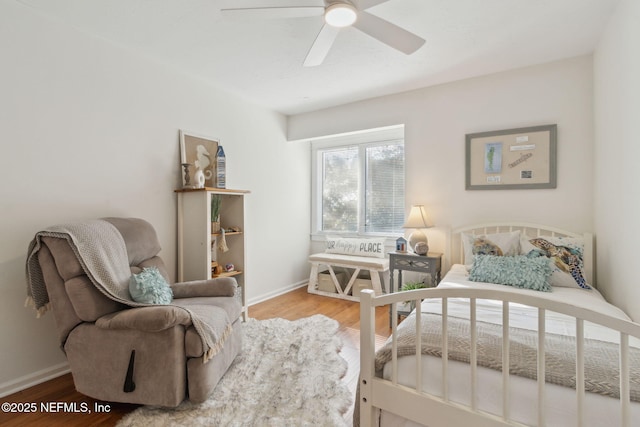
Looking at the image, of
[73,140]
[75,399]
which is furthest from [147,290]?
[73,140]

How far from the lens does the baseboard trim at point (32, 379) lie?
1.97m

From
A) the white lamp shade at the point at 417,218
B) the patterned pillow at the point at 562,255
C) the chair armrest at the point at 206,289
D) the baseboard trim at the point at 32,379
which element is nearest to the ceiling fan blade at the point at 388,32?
the white lamp shade at the point at 417,218

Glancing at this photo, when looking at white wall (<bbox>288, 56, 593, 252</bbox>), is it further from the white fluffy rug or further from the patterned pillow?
the white fluffy rug

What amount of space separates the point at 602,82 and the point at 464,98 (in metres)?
1.09

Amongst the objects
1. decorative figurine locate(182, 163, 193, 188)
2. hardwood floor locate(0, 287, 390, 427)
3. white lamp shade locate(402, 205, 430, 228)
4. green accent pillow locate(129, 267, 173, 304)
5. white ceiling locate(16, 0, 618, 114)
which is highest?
white ceiling locate(16, 0, 618, 114)

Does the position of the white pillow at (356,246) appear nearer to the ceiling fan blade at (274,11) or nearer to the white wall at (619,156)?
the white wall at (619,156)

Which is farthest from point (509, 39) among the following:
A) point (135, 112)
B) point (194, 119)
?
point (135, 112)

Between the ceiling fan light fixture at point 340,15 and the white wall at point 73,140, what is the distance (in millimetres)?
1878

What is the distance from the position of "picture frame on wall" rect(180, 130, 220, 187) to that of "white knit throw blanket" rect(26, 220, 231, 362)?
1.19 meters

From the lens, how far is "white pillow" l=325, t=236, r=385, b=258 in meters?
3.96

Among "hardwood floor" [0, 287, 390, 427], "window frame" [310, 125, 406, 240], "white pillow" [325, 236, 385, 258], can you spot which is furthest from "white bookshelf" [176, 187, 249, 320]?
"window frame" [310, 125, 406, 240]

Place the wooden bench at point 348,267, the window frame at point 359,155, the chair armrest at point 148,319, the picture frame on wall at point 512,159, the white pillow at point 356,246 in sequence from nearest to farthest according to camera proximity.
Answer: the chair armrest at point 148,319 < the picture frame on wall at point 512,159 < the wooden bench at point 348,267 < the white pillow at point 356,246 < the window frame at point 359,155

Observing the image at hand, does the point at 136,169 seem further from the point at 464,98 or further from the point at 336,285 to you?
the point at 464,98

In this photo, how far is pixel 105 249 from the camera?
6.31 feet
